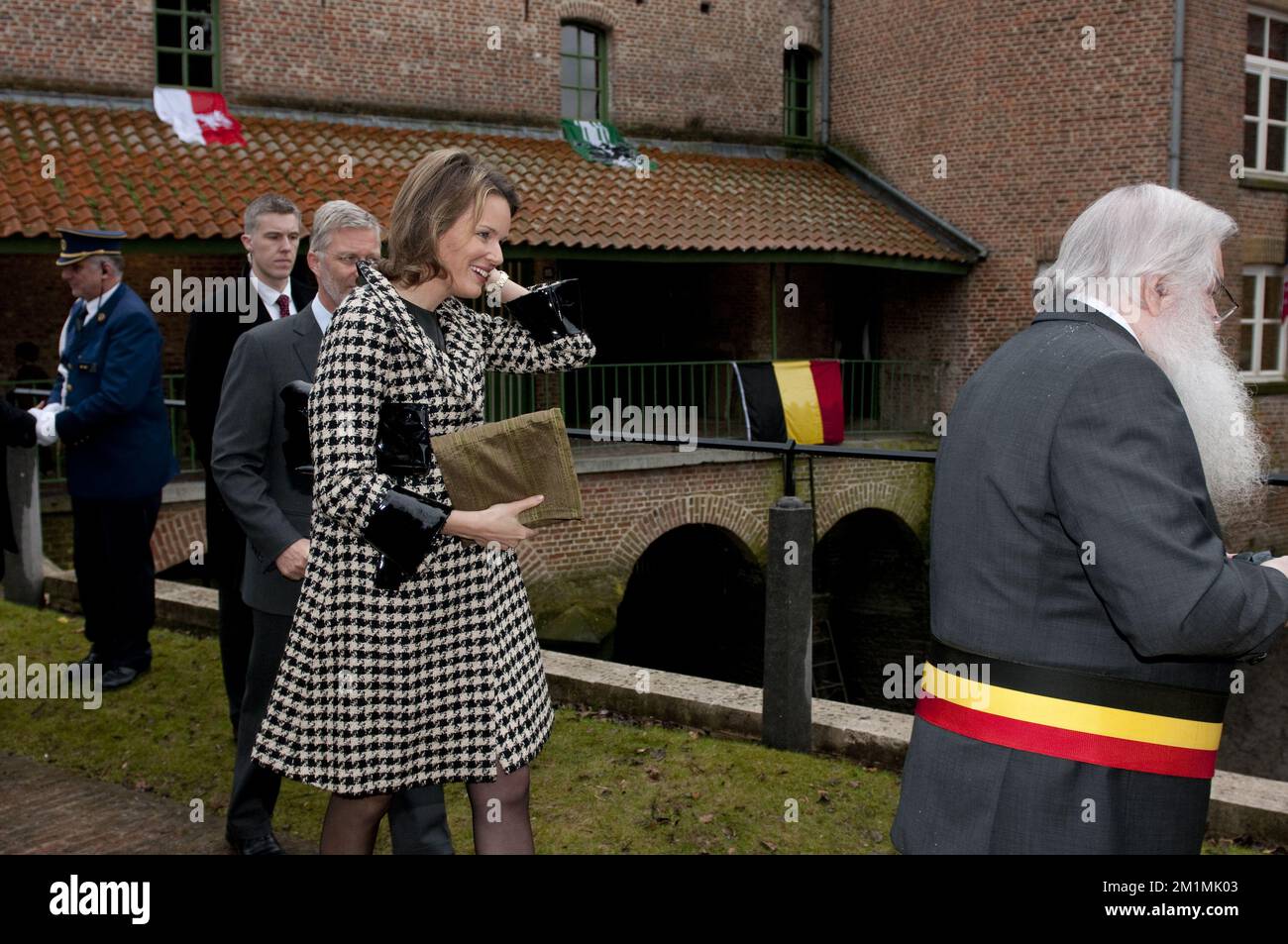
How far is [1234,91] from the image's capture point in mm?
17453

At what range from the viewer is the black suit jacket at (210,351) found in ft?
14.6

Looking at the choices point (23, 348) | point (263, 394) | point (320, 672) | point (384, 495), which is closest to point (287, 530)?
point (263, 394)

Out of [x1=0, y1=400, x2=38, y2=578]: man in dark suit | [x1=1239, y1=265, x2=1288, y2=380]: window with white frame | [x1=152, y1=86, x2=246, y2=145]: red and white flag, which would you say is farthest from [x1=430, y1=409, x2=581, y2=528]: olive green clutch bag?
[x1=1239, y1=265, x2=1288, y2=380]: window with white frame

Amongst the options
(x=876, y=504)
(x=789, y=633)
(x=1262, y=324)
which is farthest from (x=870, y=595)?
(x=789, y=633)

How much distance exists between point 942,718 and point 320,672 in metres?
1.29

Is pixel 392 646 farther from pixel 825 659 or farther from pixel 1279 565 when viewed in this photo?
pixel 825 659

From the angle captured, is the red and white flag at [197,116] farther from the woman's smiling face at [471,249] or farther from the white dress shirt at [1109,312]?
the white dress shirt at [1109,312]

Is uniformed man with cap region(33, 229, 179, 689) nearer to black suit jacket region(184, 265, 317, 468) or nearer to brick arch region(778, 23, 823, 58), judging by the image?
black suit jacket region(184, 265, 317, 468)

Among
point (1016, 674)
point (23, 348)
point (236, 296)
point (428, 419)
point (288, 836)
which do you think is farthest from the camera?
point (23, 348)

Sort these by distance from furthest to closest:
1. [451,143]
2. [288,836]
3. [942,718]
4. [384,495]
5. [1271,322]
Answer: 1. [1271,322]
2. [451,143]
3. [288,836]
4. [384,495]
5. [942,718]

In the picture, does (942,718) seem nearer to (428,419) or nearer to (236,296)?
(428,419)

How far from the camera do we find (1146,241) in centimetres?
200

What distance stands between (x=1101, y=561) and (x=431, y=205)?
59.7 inches

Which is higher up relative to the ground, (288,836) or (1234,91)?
(1234,91)
